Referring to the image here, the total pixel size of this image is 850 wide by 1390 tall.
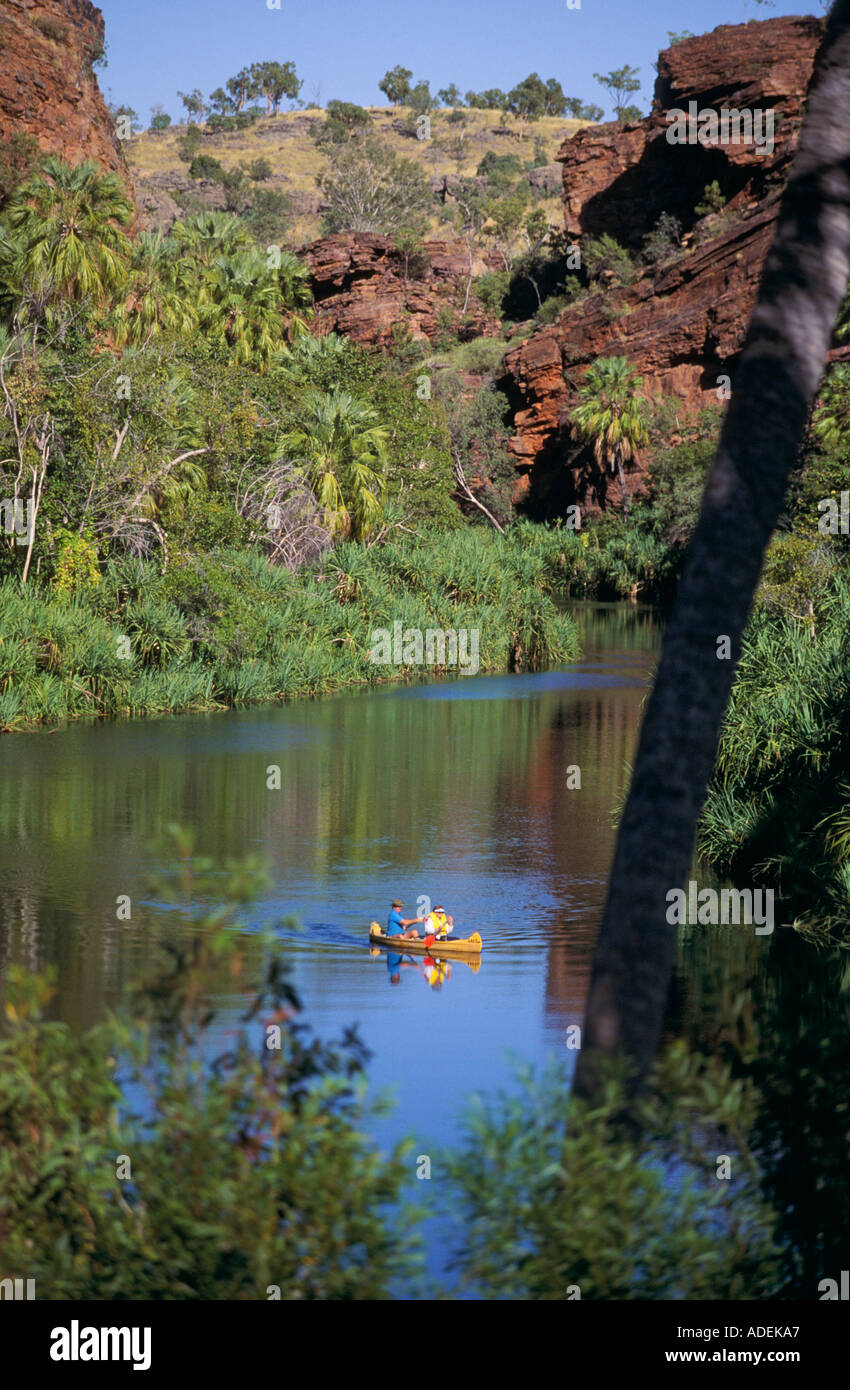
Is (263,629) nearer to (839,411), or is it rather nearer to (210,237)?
(839,411)

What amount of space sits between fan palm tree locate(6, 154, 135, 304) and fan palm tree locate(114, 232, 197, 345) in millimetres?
842

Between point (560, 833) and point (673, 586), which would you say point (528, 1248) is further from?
point (673, 586)

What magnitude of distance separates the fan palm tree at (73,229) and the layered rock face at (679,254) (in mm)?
30738

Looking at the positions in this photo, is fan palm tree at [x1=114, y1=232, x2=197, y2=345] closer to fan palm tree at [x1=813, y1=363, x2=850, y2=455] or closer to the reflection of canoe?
fan palm tree at [x1=813, y1=363, x2=850, y2=455]

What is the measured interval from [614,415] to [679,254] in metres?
11.3

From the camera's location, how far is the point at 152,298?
37906mm

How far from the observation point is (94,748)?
20812 millimetres

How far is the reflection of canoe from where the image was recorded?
11398 mm

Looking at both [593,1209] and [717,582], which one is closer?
[593,1209]

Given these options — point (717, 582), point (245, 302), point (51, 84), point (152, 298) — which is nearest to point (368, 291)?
point (51, 84)

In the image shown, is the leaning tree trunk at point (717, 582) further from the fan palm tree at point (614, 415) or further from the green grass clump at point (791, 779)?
the fan palm tree at point (614, 415)

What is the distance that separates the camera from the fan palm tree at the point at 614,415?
61000 mm

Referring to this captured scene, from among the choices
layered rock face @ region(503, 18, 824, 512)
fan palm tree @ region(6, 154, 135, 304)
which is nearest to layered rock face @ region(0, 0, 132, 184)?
fan palm tree @ region(6, 154, 135, 304)
